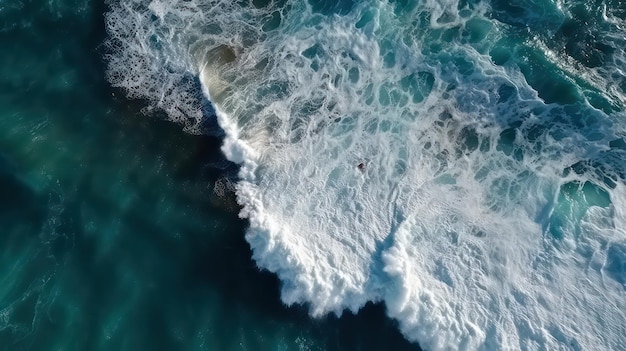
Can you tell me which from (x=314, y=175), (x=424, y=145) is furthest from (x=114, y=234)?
(x=424, y=145)

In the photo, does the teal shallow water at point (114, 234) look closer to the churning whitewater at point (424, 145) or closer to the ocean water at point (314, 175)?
the ocean water at point (314, 175)

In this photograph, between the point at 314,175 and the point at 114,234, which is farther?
the point at 314,175

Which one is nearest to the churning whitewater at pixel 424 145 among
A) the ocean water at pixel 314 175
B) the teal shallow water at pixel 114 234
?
the ocean water at pixel 314 175

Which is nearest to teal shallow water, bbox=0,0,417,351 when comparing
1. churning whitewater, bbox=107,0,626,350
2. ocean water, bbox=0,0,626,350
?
ocean water, bbox=0,0,626,350

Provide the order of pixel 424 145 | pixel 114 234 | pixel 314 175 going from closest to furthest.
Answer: pixel 114 234 → pixel 314 175 → pixel 424 145

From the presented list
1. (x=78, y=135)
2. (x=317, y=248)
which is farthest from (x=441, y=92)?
(x=78, y=135)

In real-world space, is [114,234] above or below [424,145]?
below

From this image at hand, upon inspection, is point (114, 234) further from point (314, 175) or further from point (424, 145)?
point (424, 145)
